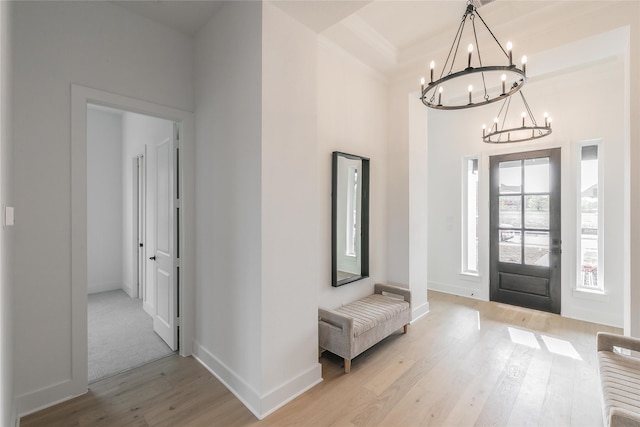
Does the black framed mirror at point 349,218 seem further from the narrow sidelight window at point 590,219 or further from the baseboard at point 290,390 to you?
the narrow sidelight window at point 590,219

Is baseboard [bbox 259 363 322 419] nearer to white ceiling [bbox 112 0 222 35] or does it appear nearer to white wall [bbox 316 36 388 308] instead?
white wall [bbox 316 36 388 308]

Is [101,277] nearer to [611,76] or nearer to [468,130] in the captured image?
[468,130]

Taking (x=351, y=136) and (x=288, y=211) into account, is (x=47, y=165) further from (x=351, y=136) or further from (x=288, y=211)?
(x=351, y=136)

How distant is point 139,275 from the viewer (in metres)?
4.60

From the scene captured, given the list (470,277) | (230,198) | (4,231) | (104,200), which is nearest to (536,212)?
(470,277)

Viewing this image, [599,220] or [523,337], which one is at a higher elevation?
[599,220]

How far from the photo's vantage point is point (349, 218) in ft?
10.6

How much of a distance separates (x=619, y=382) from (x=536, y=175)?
124 inches

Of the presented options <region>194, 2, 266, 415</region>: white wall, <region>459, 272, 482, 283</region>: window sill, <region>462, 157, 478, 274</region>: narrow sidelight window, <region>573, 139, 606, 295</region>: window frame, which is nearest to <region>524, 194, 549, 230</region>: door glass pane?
<region>573, 139, 606, 295</region>: window frame

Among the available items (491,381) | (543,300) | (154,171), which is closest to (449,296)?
(543,300)

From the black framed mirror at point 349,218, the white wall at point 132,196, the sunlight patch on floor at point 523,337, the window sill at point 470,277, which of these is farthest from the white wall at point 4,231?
the window sill at point 470,277

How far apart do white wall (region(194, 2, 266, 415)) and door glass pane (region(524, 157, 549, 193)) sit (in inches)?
161

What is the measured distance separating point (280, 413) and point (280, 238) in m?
1.24

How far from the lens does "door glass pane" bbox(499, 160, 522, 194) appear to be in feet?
14.0
